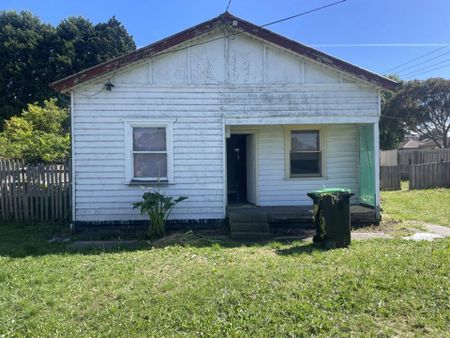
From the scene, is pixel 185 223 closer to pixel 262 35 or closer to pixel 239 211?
pixel 239 211

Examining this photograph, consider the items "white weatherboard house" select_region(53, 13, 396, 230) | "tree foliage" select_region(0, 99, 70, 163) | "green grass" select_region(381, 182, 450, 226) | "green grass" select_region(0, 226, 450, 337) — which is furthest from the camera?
"tree foliage" select_region(0, 99, 70, 163)

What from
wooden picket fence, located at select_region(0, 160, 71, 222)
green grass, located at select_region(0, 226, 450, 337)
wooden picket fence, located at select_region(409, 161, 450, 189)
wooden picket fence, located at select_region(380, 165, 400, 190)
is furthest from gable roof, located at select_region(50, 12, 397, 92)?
wooden picket fence, located at select_region(380, 165, 400, 190)

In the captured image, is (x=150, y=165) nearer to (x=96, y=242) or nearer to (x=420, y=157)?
(x=96, y=242)

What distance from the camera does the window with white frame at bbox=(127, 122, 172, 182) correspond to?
936 cm

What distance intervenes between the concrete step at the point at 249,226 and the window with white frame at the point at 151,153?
196cm

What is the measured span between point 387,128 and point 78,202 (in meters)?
35.8

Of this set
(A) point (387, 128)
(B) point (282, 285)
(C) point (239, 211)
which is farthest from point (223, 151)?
(A) point (387, 128)

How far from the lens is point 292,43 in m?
9.23

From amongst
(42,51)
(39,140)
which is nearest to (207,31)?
(39,140)

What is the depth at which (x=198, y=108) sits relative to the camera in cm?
938

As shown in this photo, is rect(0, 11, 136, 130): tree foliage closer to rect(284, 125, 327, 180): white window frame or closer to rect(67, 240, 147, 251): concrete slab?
rect(67, 240, 147, 251): concrete slab

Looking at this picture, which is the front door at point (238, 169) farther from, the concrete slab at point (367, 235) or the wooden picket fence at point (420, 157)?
the wooden picket fence at point (420, 157)

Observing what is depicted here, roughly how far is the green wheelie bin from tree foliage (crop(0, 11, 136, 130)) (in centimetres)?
3118

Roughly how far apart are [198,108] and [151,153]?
156 cm
